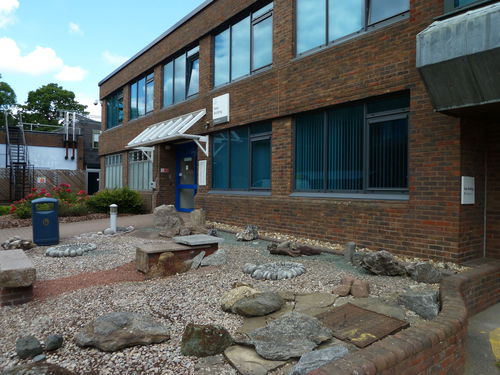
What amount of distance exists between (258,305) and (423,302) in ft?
5.66

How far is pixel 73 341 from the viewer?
3.45 meters

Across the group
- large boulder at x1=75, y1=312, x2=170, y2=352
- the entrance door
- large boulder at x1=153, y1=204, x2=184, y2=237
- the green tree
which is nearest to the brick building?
the entrance door

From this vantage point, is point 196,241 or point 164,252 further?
point 196,241

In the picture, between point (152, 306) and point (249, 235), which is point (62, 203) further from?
point (152, 306)

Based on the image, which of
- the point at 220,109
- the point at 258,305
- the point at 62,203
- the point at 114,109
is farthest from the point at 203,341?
the point at 114,109

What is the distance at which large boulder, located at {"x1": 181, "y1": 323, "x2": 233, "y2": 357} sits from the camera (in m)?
3.13

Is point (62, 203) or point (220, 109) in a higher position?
point (220, 109)

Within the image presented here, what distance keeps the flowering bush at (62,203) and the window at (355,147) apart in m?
8.92

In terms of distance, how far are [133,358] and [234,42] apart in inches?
408


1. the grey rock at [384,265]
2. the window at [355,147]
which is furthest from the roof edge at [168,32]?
the grey rock at [384,265]

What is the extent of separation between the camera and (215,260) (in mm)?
6293

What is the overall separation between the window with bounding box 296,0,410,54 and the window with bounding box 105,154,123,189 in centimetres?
1409

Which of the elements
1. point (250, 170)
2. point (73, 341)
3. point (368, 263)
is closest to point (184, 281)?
point (73, 341)

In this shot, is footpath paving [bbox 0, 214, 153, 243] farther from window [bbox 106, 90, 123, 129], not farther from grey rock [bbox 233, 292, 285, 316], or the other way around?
window [bbox 106, 90, 123, 129]
